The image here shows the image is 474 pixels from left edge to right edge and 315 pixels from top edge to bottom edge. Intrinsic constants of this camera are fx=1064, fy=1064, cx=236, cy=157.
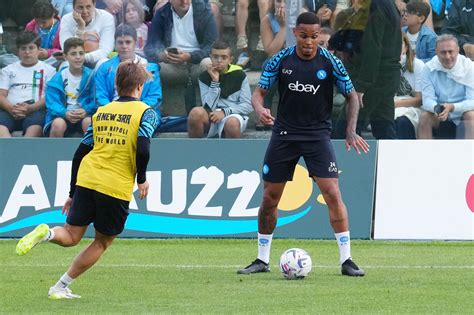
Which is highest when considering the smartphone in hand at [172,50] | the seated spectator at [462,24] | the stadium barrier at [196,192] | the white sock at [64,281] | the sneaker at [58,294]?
the seated spectator at [462,24]

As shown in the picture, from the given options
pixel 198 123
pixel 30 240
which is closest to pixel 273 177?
pixel 30 240

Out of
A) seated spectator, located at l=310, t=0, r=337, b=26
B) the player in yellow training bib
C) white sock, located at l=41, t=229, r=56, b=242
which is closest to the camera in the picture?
white sock, located at l=41, t=229, r=56, b=242

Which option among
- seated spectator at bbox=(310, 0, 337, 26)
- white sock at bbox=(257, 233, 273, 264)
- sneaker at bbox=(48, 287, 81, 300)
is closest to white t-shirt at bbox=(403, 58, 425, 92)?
seated spectator at bbox=(310, 0, 337, 26)

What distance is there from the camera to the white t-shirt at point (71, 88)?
14.3 metres

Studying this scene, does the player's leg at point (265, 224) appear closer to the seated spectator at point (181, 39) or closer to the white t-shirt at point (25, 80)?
the seated spectator at point (181, 39)

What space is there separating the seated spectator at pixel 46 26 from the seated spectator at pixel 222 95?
82.1 inches

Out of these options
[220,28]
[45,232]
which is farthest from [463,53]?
[45,232]

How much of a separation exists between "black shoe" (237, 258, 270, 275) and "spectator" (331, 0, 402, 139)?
181 inches

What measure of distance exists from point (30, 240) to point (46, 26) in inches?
289

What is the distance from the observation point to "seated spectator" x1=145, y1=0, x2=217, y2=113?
567 inches

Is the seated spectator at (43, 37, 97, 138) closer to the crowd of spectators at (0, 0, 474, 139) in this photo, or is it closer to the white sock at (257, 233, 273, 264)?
the crowd of spectators at (0, 0, 474, 139)

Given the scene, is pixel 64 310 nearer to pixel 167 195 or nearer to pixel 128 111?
pixel 128 111

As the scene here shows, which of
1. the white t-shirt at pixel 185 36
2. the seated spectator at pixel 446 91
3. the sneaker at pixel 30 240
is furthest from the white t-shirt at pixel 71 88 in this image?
the sneaker at pixel 30 240

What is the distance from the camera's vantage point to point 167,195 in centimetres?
1337
